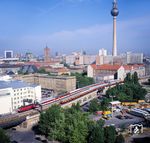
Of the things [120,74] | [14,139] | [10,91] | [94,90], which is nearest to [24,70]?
[120,74]

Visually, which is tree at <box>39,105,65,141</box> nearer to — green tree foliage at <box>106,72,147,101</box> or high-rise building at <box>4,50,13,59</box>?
green tree foliage at <box>106,72,147,101</box>

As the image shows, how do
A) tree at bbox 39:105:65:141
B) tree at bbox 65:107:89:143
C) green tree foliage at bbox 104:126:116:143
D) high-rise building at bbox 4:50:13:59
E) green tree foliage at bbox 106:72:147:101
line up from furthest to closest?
high-rise building at bbox 4:50:13:59, green tree foliage at bbox 106:72:147:101, tree at bbox 39:105:65:141, tree at bbox 65:107:89:143, green tree foliage at bbox 104:126:116:143

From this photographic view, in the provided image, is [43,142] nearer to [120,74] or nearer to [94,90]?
[94,90]

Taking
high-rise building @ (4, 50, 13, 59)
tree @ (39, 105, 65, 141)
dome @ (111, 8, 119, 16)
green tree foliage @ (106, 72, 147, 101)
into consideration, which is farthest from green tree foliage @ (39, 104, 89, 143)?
high-rise building @ (4, 50, 13, 59)

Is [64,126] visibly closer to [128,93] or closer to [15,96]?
[15,96]

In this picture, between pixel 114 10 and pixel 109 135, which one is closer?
pixel 109 135

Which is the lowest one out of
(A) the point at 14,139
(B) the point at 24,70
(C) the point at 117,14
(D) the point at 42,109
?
(A) the point at 14,139

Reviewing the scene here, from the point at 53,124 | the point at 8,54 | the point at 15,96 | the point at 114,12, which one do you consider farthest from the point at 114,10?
the point at 8,54
